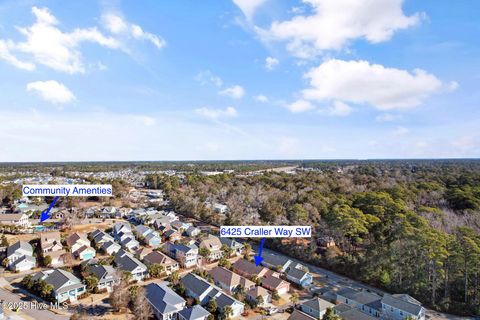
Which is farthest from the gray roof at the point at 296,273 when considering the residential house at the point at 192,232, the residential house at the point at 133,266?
the residential house at the point at 192,232

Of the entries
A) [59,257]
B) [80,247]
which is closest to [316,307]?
[80,247]

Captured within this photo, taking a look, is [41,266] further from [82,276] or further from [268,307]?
[268,307]

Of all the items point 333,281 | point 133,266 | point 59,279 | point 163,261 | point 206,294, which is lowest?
point 333,281

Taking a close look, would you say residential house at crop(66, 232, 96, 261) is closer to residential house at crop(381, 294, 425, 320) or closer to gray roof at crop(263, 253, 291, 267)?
gray roof at crop(263, 253, 291, 267)

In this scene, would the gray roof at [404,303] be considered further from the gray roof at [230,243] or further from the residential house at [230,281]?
the gray roof at [230,243]

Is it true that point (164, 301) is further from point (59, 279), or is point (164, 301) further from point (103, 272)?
point (59, 279)

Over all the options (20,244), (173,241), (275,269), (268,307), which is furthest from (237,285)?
(20,244)
